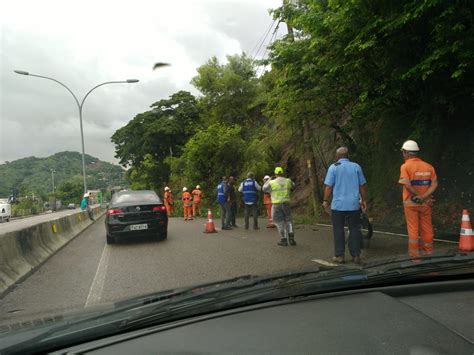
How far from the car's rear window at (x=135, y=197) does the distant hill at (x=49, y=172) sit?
92.4 metres

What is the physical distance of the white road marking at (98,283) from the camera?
6.18m

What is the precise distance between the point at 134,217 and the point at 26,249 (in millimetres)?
3438

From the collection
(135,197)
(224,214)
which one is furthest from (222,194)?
(135,197)

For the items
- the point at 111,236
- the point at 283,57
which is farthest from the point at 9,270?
the point at 283,57

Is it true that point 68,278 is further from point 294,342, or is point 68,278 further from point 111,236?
point 294,342

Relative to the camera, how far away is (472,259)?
8.20 feet

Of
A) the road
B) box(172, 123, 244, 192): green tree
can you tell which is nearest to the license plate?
the road

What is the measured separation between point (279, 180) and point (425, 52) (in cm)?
442

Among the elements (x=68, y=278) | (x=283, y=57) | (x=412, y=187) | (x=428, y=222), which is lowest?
(x=68, y=278)

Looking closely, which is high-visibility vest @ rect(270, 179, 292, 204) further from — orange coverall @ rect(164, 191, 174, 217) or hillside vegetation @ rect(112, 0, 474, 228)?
orange coverall @ rect(164, 191, 174, 217)

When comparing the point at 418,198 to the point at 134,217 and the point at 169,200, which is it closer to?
the point at 134,217

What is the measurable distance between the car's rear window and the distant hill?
303 ft

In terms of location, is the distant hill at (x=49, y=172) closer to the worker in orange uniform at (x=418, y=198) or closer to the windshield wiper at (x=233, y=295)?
the worker in orange uniform at (x=418, y=198)

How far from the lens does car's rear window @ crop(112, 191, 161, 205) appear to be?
42.2 ft
